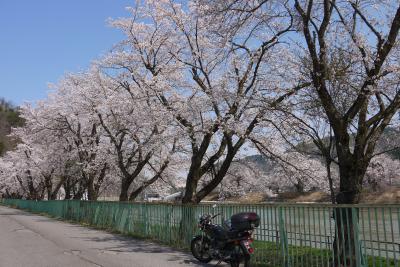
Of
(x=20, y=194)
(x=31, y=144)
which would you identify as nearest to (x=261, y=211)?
(x=31, y=144)

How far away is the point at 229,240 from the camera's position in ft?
31.4

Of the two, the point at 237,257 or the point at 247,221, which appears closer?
the point at 247,221

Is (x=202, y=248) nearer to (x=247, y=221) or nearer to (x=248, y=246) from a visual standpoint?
(x=248, y=246)

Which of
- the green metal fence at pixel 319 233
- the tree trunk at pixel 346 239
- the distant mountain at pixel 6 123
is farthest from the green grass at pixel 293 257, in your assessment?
the distant mountain at pixel 6 123

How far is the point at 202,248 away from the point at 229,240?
4.95 feet

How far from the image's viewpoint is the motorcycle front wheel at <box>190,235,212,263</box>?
10.7 metres

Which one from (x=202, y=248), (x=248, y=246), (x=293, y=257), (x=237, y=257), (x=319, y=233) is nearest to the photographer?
(x=319, y=233)

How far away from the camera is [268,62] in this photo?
15.9 metres

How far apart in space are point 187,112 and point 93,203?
9.50 m

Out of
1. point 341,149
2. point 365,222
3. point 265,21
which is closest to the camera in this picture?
point 365,222

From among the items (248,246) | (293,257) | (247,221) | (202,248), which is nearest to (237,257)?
(248,246)

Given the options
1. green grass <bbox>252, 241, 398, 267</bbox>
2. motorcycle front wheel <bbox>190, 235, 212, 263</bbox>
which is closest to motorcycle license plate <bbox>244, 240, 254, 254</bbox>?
green grass <bbox>252, 241, 398, 267</bbox>

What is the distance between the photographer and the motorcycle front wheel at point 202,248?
419 inches

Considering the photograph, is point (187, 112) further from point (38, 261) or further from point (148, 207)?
point (38, 261)
